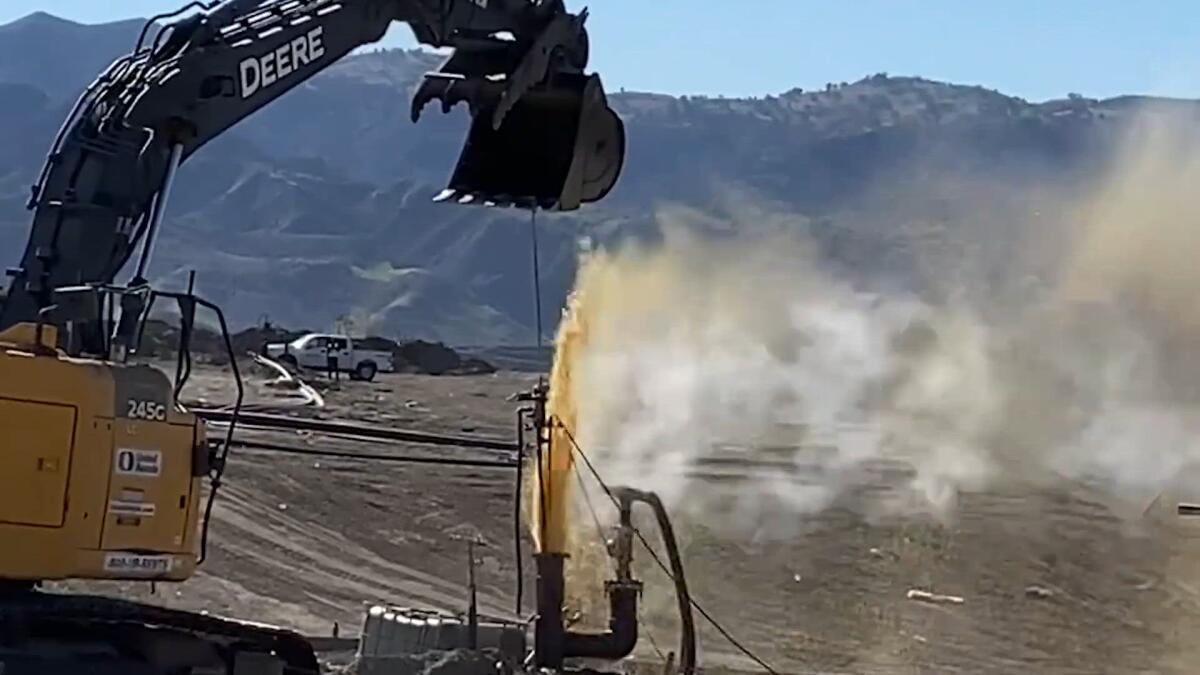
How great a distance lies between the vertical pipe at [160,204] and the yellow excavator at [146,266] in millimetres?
14

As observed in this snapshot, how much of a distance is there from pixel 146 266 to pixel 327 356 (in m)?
50.3

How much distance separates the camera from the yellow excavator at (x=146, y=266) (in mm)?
10867

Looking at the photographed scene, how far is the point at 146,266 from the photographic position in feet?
41.9

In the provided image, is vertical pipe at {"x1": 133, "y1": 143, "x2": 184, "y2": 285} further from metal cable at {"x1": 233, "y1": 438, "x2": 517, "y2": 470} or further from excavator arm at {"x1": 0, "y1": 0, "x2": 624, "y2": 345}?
metal cable at {"x1": 233, "y1": 438, "x2": 517, "y2": 470}

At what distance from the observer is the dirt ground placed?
22.6 metres

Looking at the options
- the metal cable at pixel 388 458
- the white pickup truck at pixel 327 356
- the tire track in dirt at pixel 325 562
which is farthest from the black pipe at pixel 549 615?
the white pickup truck at pixel 327 356

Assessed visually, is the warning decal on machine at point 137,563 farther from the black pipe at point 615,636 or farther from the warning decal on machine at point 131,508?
the black pipe at point 615,636

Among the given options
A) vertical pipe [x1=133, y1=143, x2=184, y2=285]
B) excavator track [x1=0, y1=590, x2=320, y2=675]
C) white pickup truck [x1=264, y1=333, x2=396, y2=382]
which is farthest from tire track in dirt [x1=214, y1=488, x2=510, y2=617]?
white pickup truck [x1=264, y1=333, x2=396, y2=382]

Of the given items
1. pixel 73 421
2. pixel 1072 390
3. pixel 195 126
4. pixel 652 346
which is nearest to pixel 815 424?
pixel 1072 390

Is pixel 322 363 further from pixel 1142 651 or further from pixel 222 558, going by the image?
pixel 1142 651

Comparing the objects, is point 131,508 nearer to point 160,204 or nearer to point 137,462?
point 137,462

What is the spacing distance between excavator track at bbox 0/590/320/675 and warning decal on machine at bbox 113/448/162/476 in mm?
693

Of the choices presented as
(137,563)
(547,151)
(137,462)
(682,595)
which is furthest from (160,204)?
(682,595)

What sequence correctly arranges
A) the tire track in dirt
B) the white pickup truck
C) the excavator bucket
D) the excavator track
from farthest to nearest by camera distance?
1. the white pickup truck
2. the tire track in dirt
3. the excavator bucket
4. the excavator track
